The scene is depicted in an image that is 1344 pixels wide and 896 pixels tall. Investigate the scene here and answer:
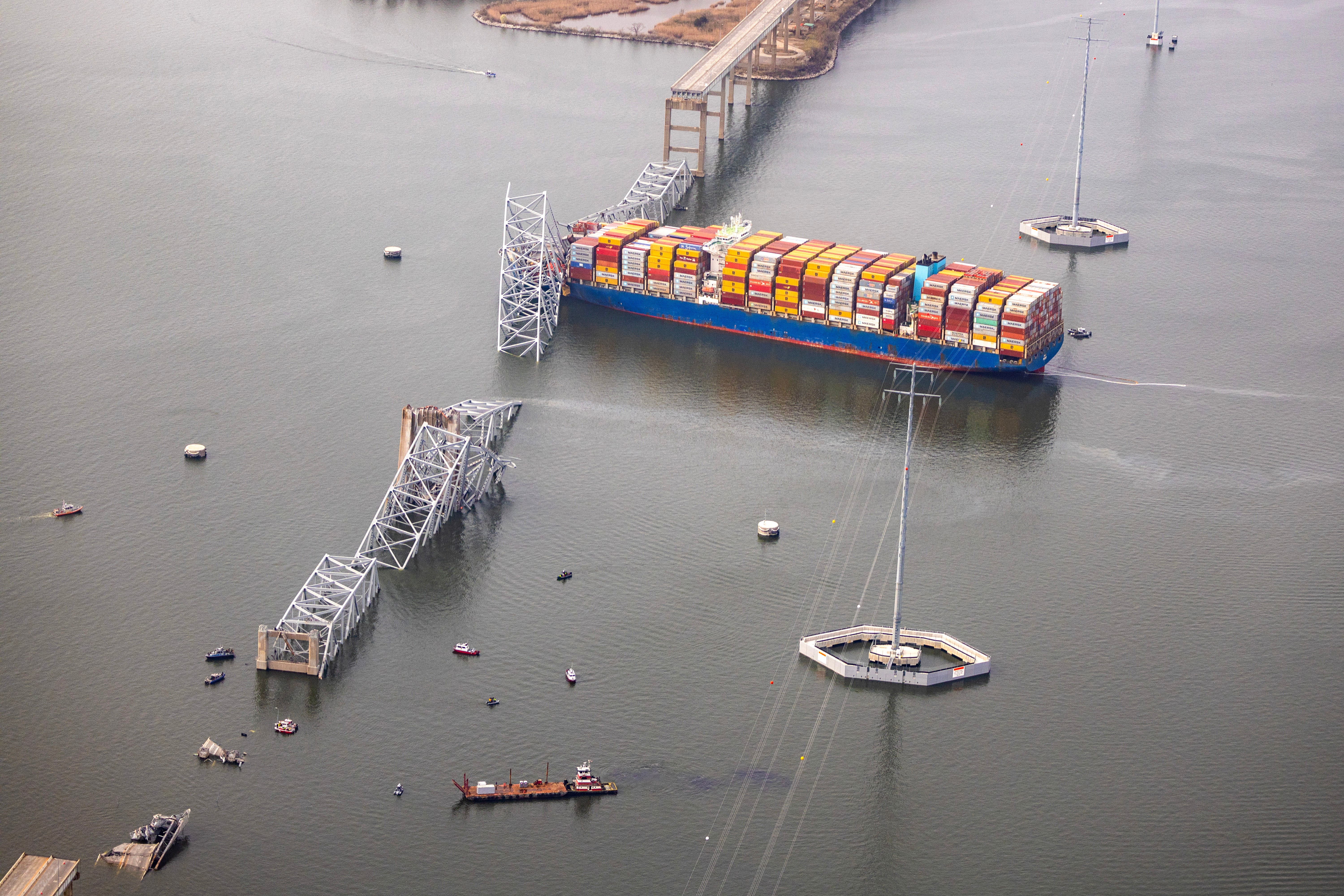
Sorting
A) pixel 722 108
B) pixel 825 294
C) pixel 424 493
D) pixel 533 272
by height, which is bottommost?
pixel 424 493

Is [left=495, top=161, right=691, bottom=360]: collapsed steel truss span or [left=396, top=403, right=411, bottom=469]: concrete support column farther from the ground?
[left=495, top=161, right=691, bottom=360]: collapsed steel truss span

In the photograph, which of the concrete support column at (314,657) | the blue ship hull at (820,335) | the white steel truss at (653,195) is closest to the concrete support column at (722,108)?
the white steel truss at (653,195)

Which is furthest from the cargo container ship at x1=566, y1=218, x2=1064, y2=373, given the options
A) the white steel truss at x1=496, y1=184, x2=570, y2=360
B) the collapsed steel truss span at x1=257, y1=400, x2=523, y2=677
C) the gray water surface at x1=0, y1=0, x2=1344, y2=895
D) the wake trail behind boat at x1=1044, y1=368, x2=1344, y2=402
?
the collapsed steel truss span at x1=257, y1=400, x2=523, y2=677

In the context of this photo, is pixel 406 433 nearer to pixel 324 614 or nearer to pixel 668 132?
pixel 324 614

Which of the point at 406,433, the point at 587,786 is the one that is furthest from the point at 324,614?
the point at 587,786

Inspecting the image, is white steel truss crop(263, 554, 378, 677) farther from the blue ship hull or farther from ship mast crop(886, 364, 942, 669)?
the blue ship hull

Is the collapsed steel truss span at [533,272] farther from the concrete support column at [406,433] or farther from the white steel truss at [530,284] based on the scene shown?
the concrete support column at [406,433]

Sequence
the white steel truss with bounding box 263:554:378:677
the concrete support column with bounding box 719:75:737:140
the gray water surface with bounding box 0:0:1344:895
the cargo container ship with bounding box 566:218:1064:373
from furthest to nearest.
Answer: the concrete support column with bounding box 719:75:737:140, the cargo container ship with bounding box 566:218:1064:373, the white steel truss with bounding box 263:554:378:677, the gray water surface with bounding box 0:0:1344:895

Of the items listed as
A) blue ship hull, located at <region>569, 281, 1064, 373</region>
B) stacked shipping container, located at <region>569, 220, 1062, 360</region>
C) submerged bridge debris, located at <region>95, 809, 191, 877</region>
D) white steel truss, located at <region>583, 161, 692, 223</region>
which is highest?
white steel truss, located at <region>583, 161, 692, 223</region>
